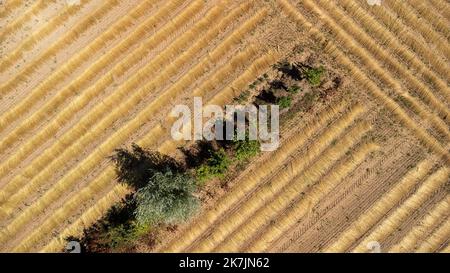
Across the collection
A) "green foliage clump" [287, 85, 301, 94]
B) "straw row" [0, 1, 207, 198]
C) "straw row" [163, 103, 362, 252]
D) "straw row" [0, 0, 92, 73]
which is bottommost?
"straw row" [163, 103, 362, 252]

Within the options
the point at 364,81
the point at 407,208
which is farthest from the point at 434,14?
the point at 407,208

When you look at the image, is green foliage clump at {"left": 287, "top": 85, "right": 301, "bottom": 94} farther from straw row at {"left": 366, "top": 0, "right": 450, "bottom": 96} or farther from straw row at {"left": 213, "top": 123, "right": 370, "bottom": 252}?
straw row at {"left": 366, "top": 0, "right": 450, "bottom": 96}

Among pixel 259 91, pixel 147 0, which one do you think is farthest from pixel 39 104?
pixel 259 91

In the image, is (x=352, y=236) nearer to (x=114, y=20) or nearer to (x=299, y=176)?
(x=299, y=176)

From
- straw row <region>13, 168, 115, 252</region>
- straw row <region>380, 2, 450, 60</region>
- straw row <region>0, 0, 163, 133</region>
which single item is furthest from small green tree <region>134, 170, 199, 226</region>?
straw row <region>380, 2, 450, 60</region>

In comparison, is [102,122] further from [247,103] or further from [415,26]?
[415,26]

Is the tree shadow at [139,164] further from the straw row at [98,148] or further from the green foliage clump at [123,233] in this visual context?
the green foliage clump at [123,233]
